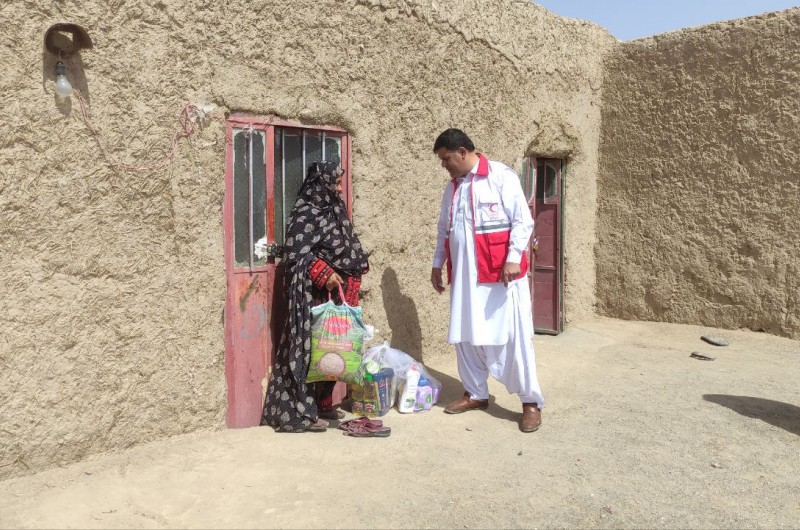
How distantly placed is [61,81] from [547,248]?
15.3 ft

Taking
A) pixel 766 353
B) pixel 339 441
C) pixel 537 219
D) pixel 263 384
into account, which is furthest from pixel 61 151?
pixel 766 353

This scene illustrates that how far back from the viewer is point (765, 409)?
163 inches

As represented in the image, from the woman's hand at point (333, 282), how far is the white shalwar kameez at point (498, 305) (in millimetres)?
701

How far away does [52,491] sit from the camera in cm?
279

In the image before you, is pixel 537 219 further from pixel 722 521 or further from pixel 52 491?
pixel 52 491

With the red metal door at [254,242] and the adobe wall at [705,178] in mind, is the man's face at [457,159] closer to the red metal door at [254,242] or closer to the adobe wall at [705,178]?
the red metal door at [254,242]

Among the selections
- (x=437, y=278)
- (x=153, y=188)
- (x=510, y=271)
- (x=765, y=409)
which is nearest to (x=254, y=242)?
(x=153, y=188)

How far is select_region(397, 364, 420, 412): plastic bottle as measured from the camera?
13.4 ft

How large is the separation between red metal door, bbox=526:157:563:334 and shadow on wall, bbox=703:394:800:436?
216 cm

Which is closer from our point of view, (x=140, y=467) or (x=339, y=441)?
(x=140, y=467)

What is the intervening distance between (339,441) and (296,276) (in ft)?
2.91

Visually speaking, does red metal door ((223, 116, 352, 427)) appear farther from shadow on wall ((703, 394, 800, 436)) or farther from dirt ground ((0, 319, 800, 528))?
shadow on wall ((703, 394, 800, 436))

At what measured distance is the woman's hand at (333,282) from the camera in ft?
12.3

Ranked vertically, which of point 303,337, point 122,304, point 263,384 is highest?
point 122,304
